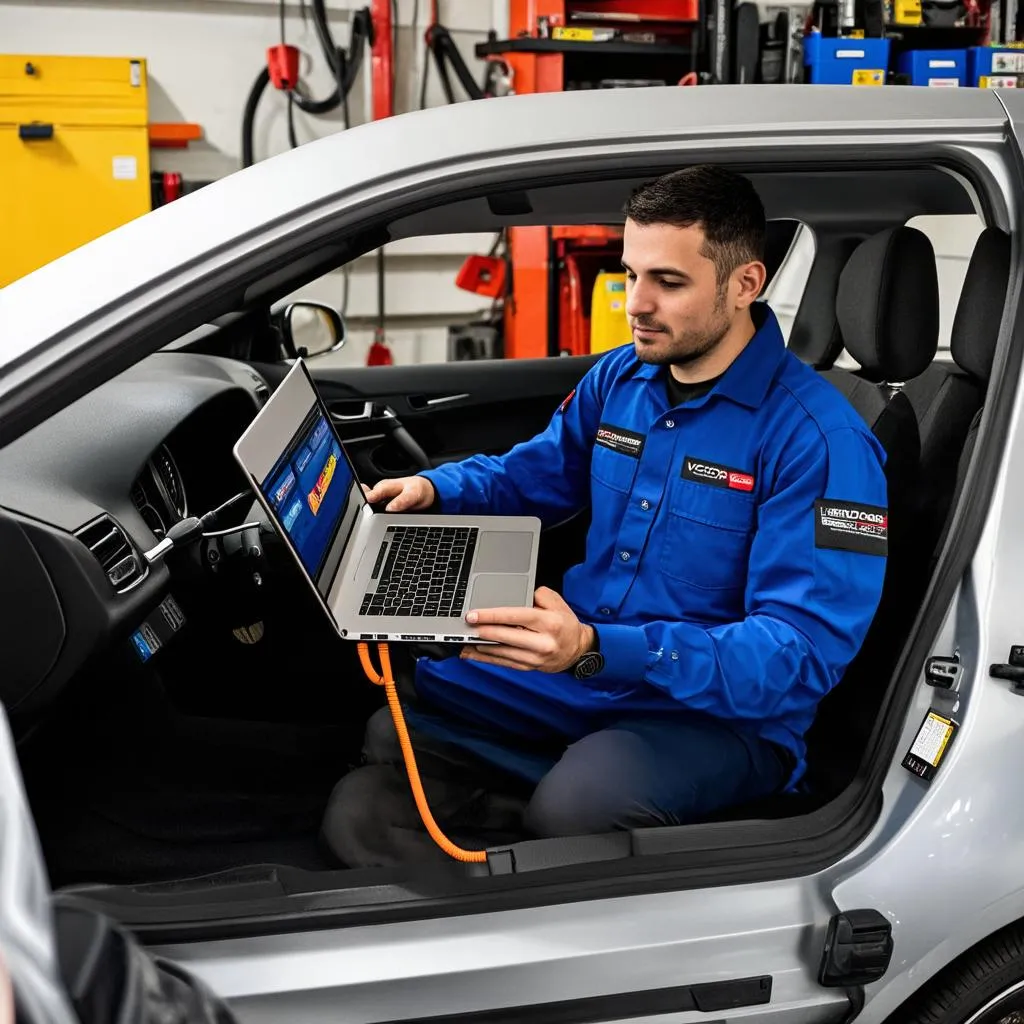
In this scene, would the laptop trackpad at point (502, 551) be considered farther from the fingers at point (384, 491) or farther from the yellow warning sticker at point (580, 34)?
the yellow warning sticker at point (580, 34)

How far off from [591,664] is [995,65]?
4.43 metres

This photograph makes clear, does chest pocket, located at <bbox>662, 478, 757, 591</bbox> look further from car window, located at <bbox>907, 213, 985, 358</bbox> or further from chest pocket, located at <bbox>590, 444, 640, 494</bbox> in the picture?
car window, located at <bbox>907, 213, 985, 358</bbox>

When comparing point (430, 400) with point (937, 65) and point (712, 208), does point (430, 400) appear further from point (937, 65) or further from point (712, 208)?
point (937, 65)

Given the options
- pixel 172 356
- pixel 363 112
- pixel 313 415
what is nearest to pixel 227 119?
pixel 363 112

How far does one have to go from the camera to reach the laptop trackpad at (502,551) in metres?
1.36

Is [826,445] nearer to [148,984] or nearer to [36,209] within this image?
[148,984]

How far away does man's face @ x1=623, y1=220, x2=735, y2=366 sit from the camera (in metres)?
1.37

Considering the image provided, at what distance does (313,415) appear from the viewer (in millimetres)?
1430

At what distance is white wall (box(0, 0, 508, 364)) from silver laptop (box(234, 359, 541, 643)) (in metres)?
3.85

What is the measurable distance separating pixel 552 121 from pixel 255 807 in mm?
1066

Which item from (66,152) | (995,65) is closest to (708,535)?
(66,152)

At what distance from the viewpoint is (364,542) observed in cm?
145

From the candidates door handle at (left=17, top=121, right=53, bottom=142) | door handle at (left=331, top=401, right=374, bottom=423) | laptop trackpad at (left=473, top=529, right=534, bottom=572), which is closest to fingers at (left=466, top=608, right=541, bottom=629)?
laptop trackpad at (left=473, top=529, right=534, bottom=572)

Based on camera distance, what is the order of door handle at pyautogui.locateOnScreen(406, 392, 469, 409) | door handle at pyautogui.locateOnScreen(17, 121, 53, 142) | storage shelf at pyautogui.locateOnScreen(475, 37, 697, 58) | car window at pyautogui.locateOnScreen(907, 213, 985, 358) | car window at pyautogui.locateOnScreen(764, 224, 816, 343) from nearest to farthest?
car window at pyautogui.locateOnScreen(907, 213, 985, 358) < car window at pyautogui.locateOnScreen(764, 224, 816, 343) < door handle at pyautogui.locateOnScreen(406, 392, 469, 409) < storage shelf at pyautogui.locateOnScreen(475, 37, 697, 58) < door handle at pyautogui.locateOnScreen(17, 121, 53, 142)
